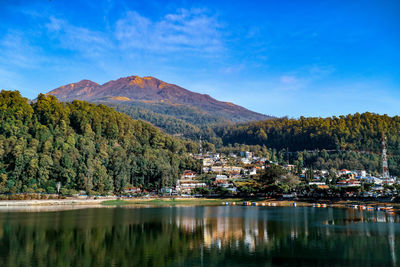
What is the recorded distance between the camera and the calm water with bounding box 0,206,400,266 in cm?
2312

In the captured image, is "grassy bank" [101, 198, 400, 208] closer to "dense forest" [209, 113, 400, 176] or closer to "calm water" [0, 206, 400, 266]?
"calm water" [0, 206, 400, 266]

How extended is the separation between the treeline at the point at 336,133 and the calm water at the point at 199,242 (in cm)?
9621

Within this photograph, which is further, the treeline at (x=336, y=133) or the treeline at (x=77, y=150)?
the treeline at (x=336, y=133)

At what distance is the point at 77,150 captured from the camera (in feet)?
257

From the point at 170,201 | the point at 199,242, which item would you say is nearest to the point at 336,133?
the point at 170,201

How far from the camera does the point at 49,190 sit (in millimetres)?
69688

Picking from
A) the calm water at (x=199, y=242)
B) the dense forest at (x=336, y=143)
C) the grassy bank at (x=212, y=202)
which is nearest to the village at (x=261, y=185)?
the grassy bank at (x=212, y=202)

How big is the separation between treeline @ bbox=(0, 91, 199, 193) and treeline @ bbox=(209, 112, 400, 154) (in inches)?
2328

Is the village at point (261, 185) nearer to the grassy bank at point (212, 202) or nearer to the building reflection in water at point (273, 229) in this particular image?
the grassy bank at point (212, 202)

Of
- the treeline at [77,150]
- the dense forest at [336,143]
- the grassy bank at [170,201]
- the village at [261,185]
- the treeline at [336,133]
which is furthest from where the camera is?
the treeline at [336,133]

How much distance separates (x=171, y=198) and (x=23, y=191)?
2654cm

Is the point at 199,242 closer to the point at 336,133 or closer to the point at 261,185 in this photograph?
the point at 261,185

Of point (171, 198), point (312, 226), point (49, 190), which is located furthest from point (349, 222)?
point (49, 190)

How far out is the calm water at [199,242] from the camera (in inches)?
910
